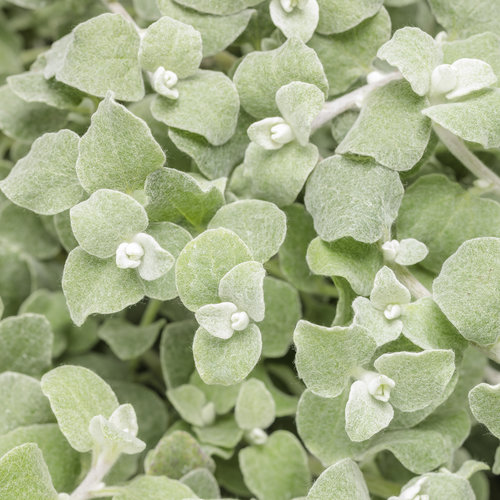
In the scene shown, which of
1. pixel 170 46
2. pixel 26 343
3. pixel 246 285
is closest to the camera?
pixel 246 285

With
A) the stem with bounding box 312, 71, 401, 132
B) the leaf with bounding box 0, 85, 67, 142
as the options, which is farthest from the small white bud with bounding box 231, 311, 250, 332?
the leaf with bounding box 0, 85, 67, 142

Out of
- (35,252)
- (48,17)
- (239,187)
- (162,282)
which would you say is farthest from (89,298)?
(48,17)

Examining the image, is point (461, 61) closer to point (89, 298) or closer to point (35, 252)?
point (89, 298)

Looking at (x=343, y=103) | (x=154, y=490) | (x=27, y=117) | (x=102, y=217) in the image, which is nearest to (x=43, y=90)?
(x=27, y=117)

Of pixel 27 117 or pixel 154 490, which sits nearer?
pixel 154 490

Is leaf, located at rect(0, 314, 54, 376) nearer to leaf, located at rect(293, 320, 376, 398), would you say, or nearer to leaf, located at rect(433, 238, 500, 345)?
leaf, located at rect(293, 320, 376, 398)

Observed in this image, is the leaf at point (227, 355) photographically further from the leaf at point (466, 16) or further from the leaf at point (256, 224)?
the leaf at point (466, 16)

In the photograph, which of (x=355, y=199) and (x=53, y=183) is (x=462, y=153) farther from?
(x=53, y=183)
